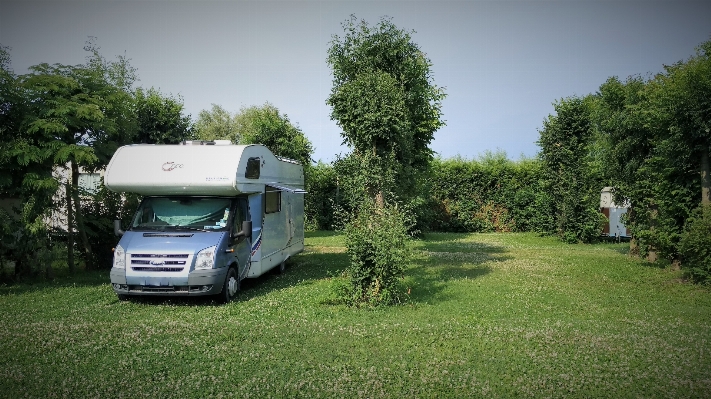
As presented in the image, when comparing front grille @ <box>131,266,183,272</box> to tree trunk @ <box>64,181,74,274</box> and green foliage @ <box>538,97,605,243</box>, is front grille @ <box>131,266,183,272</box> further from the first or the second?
green foliage @ <box>538,97,605,243</box>

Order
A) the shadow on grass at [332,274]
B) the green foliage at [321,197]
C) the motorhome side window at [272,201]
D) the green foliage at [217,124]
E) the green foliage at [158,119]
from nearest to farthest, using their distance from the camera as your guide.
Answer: the shadow on grass at [332,274] → the motorhome side window at [272,201] → the green foliage at [158,119] → the green foliage at [321,197] → the green foliage at [217,124]

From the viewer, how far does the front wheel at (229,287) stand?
1074 cm

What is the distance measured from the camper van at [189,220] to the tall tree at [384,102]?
2556mm

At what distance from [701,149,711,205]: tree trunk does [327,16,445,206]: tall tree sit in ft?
23.0

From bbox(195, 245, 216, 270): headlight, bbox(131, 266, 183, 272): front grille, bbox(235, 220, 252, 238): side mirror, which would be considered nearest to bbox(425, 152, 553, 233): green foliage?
bbox(235, 220, 252, 238): side mirror

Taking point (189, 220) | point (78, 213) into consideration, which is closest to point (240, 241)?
point (189, 220)

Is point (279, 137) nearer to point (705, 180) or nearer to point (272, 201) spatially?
point (272, 201)

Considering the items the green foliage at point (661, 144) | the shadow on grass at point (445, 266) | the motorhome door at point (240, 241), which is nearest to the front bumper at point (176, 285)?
the motorhome door at point (240, 241)

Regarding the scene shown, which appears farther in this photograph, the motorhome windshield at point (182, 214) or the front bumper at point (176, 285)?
the motorhome windshield at point (182, 214)

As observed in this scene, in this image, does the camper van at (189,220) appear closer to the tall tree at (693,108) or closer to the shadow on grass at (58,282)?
the shadow on grass at (58,282)

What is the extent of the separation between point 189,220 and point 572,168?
61.9ft

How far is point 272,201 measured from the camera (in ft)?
45.0

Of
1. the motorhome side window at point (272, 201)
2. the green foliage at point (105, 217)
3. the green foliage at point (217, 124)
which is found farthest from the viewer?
the green foliage at point (217, 124)

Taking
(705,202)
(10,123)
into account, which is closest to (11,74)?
(10,123)
